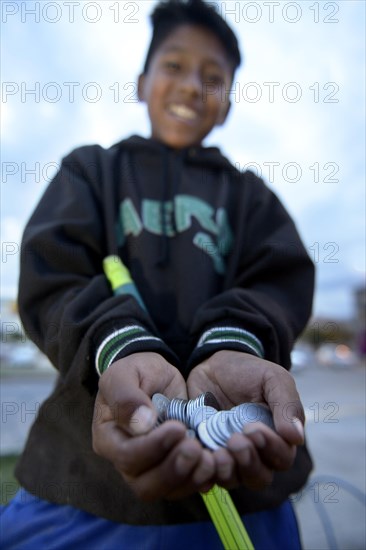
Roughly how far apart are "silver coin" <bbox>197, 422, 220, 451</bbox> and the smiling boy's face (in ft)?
2.64

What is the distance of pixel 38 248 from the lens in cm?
92

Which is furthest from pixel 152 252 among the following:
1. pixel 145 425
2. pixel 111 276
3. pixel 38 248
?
pixel 145 425

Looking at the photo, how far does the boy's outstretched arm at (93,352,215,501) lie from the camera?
0.49 meters

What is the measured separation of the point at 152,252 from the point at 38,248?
0.25 m

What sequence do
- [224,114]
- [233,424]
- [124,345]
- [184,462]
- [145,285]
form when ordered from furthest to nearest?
[224,114]
[145,285]
[124,345]
[233,424]
[184,462]

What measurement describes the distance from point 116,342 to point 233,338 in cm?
21

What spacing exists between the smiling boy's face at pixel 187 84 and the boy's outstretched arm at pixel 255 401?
0.66m

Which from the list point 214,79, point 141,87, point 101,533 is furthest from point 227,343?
point 141,87

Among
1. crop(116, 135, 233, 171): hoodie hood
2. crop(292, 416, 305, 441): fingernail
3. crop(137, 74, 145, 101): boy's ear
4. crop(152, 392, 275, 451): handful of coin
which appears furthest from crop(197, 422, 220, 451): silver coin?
crop(137, 74, 145, 101): boy's ear

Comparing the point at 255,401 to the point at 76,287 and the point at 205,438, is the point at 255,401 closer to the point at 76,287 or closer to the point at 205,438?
the point at 205,438

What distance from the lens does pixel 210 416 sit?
63 centimetres

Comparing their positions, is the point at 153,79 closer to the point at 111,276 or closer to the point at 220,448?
the point at 111,276

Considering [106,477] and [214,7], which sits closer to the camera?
[106,477]

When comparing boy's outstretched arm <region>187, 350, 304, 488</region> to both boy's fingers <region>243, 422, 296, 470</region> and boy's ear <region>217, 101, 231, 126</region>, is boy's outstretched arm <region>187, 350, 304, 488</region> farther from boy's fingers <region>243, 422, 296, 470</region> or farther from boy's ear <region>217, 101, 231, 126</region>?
boy's ear <region>217, 101, 231, 126</region>
